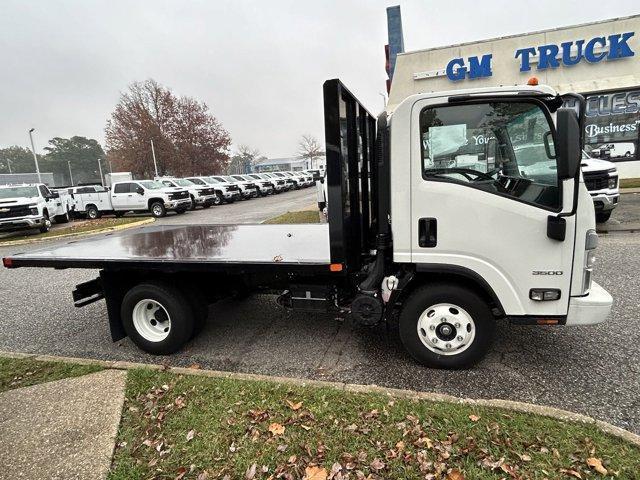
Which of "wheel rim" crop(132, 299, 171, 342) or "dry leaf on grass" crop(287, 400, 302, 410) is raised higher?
"wheel rim" crop(132, 299, 171, 342)

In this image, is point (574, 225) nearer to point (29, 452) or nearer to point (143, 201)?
point (29, 452)

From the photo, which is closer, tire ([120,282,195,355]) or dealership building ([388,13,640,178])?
tire ([120,282,195,355])

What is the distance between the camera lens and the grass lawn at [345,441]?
2494 mm

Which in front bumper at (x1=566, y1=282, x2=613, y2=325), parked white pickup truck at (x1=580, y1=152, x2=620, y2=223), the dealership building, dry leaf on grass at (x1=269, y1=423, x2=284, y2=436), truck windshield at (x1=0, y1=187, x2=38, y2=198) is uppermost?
the dealership building

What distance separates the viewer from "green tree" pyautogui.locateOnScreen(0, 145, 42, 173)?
91875 millimetres

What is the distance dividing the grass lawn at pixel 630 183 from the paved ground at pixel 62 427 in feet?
63.4

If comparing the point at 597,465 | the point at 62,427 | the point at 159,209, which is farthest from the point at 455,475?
the point at 159,209

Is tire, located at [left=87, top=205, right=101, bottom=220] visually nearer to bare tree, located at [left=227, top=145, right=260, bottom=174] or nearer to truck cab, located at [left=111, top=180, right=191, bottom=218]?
truck cab, located at [left=111, top=180, right=191, bottom=218]

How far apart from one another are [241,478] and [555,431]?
208 cm

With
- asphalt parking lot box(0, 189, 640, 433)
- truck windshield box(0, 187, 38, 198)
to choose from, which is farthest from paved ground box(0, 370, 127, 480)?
truck windshield box(0, 187, 38, 198)

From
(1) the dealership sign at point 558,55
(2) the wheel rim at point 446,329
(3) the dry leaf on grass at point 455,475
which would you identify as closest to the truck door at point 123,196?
(1) the dealership sign at point 558,55

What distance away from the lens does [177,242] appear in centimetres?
541

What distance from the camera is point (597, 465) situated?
241cm

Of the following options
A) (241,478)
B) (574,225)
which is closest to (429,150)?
(574,225)
